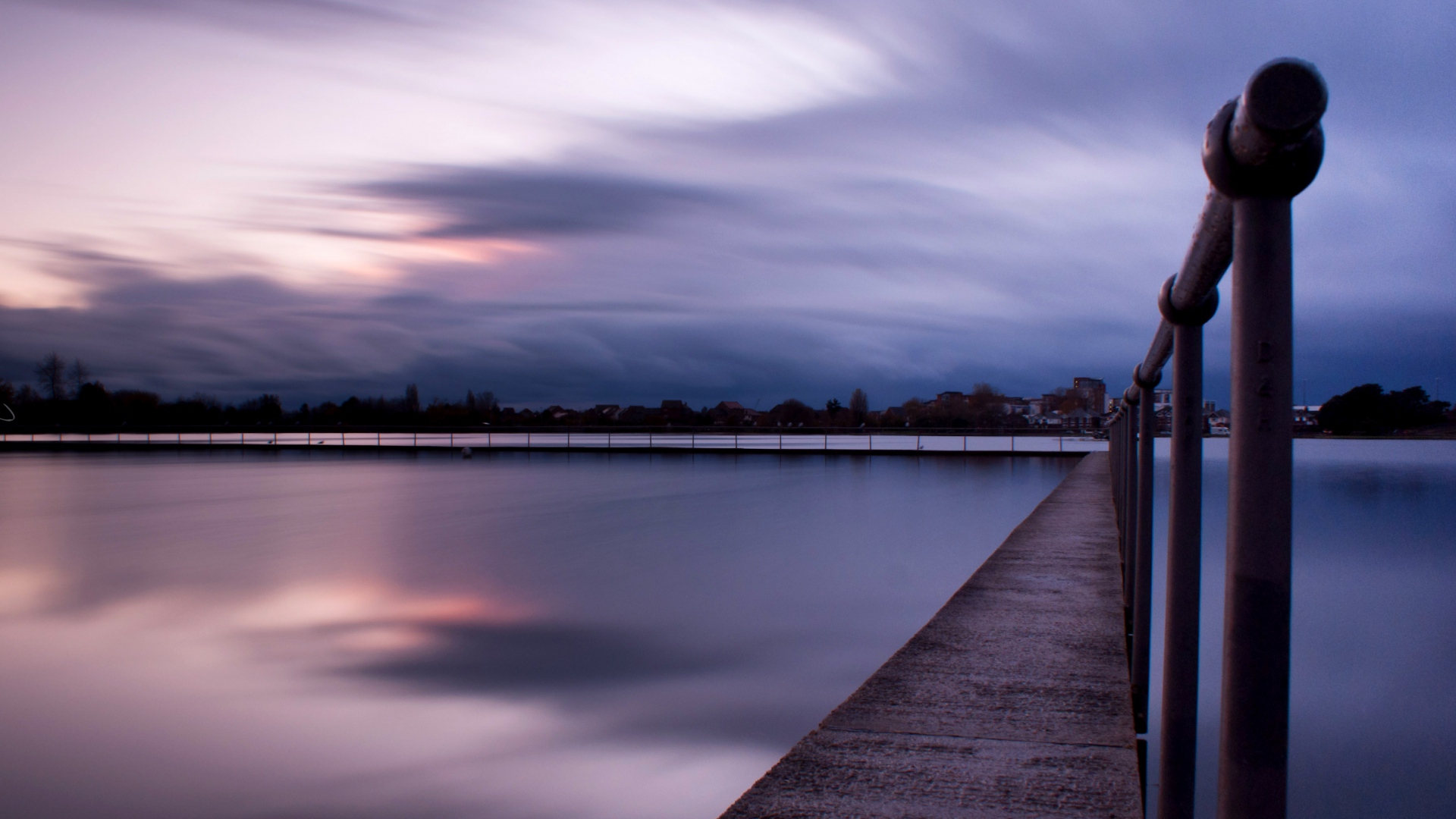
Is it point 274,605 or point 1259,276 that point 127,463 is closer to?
point 274,605

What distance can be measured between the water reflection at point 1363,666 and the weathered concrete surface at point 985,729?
120cm

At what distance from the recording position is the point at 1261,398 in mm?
1020

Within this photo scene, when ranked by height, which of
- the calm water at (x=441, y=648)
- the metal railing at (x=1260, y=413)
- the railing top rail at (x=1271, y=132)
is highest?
the railing top rail at (x=1271, y=132)

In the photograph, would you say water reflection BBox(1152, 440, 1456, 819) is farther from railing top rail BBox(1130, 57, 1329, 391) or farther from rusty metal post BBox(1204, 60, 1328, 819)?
railing top rail BBox(1130, 57, 1329, 391)

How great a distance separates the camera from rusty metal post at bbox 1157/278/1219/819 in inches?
77.8

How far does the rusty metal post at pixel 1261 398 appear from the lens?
0.99m

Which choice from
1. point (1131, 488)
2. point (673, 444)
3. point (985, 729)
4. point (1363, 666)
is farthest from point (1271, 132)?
point (673, 444)

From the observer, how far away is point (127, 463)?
32.2m

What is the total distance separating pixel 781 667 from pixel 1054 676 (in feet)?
10.5

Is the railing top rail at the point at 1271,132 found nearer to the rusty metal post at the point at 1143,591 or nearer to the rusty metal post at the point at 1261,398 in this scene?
the rusty metal post at the point at 1261,398

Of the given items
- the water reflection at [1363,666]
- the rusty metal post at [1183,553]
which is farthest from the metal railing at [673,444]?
the rusty metal post at [1183,553]

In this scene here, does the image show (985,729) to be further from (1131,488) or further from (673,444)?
(673,444)

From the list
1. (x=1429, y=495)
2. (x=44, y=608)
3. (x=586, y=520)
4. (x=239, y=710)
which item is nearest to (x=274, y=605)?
(x=44, y=608)

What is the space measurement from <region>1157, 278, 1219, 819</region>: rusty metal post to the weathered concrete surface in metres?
0.35
